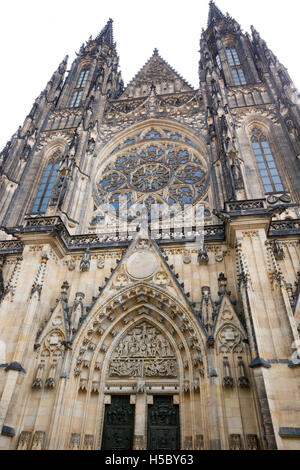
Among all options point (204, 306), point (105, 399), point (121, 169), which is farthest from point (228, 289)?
point (121, 169)

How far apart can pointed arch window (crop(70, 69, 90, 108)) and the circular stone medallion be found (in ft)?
38.2

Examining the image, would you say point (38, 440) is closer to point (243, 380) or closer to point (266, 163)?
point (243, 380)

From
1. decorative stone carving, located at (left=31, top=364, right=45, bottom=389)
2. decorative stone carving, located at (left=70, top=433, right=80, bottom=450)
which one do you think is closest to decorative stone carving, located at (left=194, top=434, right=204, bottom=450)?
decorative stone carving, located at (left=70, top=433, right=80, bottom=450)

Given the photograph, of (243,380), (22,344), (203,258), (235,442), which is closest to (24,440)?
(22,344)

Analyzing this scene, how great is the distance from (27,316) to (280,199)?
854 cm

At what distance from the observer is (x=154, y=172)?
13.8 meters

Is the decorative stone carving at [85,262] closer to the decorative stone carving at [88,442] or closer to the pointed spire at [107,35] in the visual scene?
the decorative stone carving at [88,442]

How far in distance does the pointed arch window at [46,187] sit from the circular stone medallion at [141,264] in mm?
5049

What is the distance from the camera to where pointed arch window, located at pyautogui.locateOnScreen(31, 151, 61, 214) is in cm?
1329

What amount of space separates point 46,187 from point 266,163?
9209 mm

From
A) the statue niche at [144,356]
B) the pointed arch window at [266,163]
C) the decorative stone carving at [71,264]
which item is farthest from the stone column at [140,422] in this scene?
the pointed arch window at [266,163]

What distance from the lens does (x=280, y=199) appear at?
1073 centimetres

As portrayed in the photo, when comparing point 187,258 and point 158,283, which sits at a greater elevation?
point 187,258

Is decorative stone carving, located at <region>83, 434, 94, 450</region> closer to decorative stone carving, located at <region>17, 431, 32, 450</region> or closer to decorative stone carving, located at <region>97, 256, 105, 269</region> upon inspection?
decorative stone carving, located at <region>17, 431, 32, 450</region>
